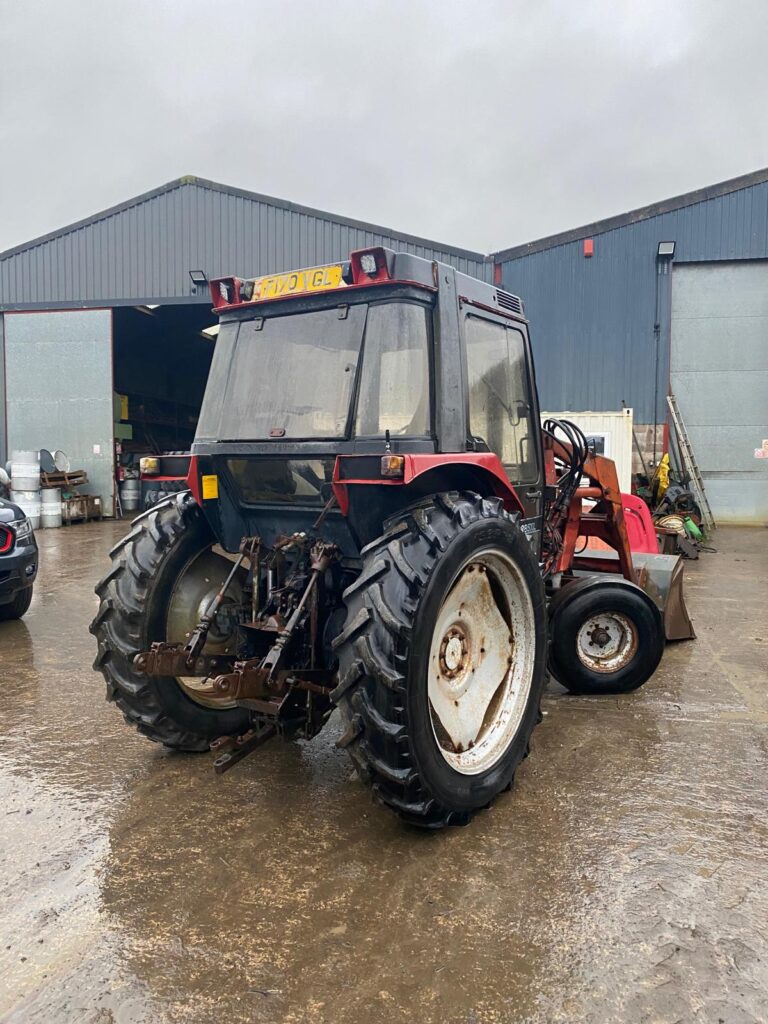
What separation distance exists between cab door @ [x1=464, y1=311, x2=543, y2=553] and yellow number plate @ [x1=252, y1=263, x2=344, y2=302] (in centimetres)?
66

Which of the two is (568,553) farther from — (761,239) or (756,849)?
(761,239)

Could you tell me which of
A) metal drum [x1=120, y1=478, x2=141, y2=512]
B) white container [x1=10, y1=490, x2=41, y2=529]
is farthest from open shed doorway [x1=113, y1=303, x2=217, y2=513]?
white container [x1=10, y1=490, x2=41, y2=529]

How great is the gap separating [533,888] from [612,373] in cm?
1364

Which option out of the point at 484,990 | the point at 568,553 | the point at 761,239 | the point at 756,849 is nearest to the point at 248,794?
the point at 484,990

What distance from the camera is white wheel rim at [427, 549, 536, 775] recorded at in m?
3.08

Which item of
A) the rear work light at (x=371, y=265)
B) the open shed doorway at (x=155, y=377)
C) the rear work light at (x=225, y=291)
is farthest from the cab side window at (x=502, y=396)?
the open shed doorway at (x=155, y=377)

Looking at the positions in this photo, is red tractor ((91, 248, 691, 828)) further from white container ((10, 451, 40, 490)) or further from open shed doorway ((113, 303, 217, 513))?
open shed doorway ((113, 303, 217, 513))

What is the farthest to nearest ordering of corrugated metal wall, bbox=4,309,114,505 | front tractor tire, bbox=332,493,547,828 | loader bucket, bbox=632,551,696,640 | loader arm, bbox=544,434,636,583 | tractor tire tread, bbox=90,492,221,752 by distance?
corrugated metal wall, bbox=4,309,114,505
loader bucket, bbox=632,551,696,640
loader arm, bbox=544,434,636,583
tractor tire tread, bbox=90,492,221,752
front tractor tire, bbox=332,493,547,828

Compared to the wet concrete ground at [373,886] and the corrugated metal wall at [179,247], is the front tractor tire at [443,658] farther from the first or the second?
the corrugated metal wall at [179,247]

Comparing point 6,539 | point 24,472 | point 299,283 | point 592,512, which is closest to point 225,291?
point 299,283

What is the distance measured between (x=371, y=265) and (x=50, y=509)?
13659 millimetres

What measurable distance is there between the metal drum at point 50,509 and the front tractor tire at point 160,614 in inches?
489

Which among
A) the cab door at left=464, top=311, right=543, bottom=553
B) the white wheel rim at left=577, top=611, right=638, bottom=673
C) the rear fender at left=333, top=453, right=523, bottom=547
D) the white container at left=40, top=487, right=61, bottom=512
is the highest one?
the cab door at left=464, top=311, right=543, bottom=553

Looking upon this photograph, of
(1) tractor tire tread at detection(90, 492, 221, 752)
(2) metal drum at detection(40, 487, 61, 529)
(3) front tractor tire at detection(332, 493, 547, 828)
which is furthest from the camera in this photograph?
(2) metal drum at detection(40, 487, 61, 529)
